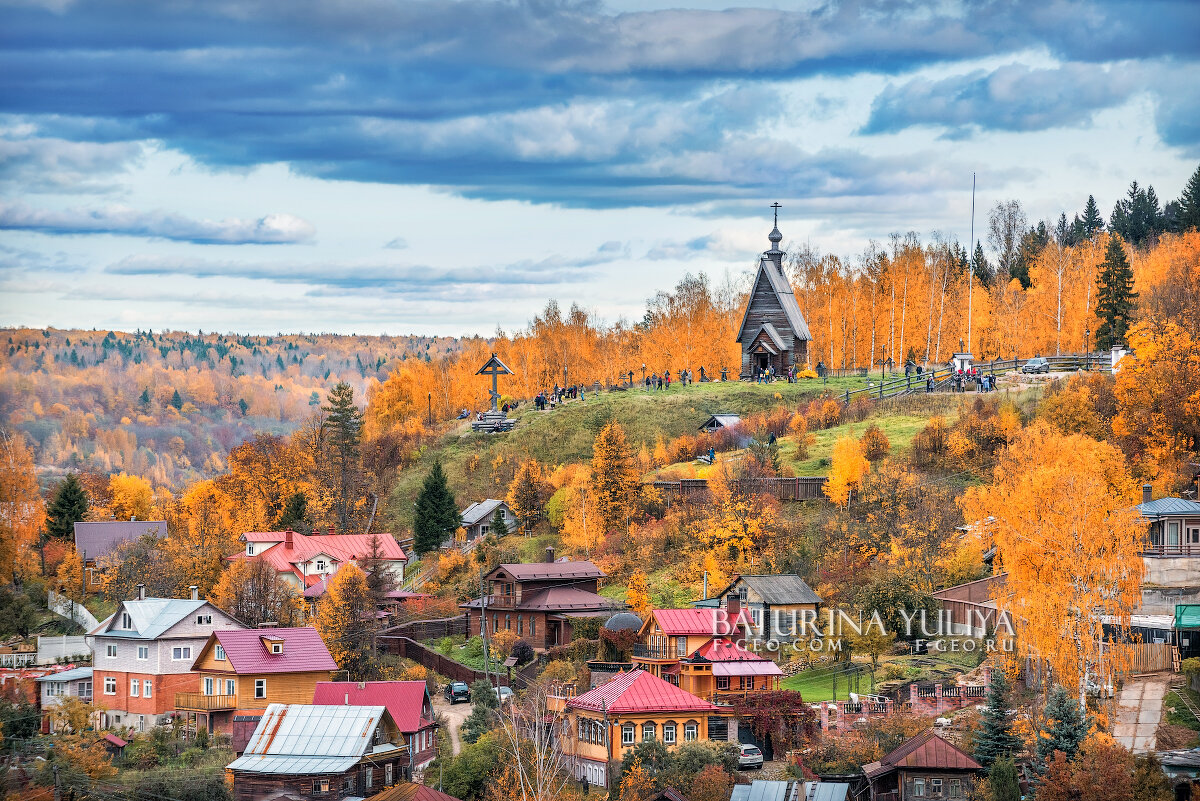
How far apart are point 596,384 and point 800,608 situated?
162 feet

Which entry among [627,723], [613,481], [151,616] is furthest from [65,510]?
[627,723]

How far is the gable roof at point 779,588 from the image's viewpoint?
183ft

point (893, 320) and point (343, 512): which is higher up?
point (893, 320)

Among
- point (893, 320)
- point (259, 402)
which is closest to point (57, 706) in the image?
point (893, 320)

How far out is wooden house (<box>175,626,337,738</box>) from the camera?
5622cm

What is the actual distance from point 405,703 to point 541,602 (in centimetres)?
1273

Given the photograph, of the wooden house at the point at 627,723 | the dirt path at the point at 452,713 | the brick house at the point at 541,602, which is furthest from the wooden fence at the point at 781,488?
the wooden house at the point at 627,723

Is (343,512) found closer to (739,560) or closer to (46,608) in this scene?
(46,608)

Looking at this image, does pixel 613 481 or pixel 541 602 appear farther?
pixel 613 481

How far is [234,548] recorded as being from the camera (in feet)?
257

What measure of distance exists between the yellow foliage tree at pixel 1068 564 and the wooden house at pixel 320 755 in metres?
23.0

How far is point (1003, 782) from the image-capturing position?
3897 centimetres

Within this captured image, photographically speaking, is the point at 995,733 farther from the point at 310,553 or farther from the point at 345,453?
the point at 345,453

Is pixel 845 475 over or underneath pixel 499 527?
over
